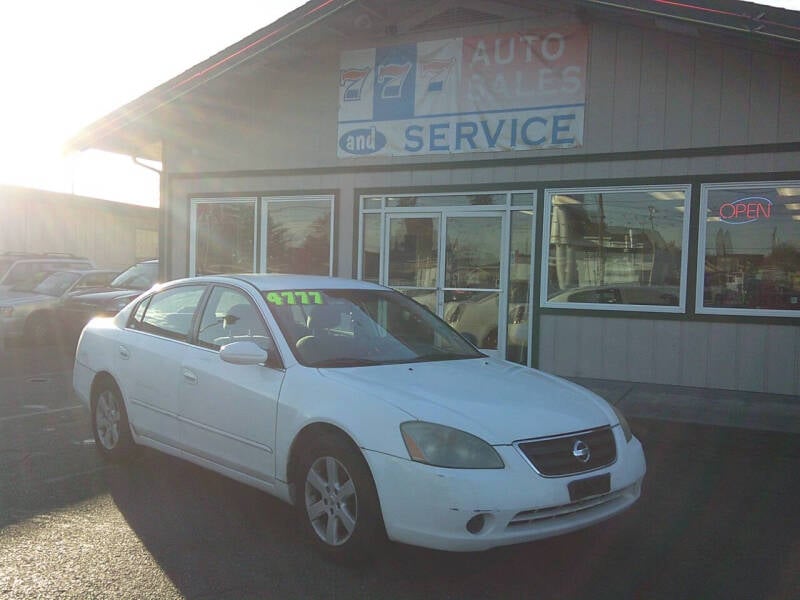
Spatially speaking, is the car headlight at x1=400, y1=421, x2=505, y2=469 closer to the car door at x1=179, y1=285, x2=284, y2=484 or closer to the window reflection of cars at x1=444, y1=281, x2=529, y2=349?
the car door at x1=179, y1=285, x2=284, y2=484

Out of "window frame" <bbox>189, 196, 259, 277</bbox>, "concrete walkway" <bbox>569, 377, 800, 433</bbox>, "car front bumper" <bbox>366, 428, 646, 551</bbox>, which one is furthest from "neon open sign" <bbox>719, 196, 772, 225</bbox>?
"window frame" <bbox>189, 196, 259, 277</bbox>

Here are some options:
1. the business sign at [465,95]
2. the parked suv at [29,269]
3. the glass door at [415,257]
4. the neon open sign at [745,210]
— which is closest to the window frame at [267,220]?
the business sign at [465,95]

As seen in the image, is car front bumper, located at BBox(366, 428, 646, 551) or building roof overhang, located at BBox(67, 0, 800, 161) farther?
building roof overhang, located at BBox(67, 0, 800, 161)

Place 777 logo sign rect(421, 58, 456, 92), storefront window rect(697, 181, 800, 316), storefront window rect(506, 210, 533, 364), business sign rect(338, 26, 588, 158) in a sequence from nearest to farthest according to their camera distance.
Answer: storefront window rect(697, 181, 800, 316) < business sign rect(338, 26, 588, 158) < storefront window rect(506, 210, 533, 364) < 777 logo sign rect(421, 58, 456, 92)

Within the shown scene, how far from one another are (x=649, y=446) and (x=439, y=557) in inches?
A: 131

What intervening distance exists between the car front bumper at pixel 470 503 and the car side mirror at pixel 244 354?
3.47 ft

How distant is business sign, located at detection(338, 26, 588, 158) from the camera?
9.49 m

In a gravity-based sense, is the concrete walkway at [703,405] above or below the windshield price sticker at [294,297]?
below

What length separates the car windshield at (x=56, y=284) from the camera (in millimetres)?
14414

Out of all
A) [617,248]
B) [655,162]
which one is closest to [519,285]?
[617,248]

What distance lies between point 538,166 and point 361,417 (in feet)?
21.5

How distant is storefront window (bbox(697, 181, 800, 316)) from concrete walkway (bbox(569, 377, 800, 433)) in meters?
0.99

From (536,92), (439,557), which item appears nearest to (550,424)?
(439,557)

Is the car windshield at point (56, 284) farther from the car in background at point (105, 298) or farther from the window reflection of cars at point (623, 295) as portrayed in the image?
the window reflection of cars at point (623, 295)
